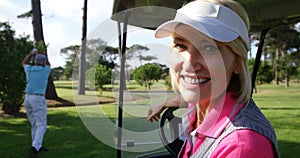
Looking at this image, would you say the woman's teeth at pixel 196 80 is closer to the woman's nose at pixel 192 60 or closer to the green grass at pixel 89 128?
the woman's nose at pixel 192 60

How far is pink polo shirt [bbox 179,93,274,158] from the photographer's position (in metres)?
0.67

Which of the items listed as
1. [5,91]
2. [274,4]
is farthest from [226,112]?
[5,91]

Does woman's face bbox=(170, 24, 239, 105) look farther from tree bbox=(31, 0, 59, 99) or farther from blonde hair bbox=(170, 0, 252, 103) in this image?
tree bbox=(31, 0, 59, 99)

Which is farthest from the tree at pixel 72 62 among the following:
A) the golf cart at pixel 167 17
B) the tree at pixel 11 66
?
the tree at pixel 11 66

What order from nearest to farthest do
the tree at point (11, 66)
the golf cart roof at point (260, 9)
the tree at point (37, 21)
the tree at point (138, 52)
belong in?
the tree at point (138, 52) < the golf cart roof at point (260, 9) < the tree at point (11, 66) < the tree at point (37, 21)

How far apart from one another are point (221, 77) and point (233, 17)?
0.14 metres

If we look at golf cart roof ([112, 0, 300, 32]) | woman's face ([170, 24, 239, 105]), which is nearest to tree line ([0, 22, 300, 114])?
woman's face ([170, 24, 239, 105])

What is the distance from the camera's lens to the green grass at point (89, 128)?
963 millimetres

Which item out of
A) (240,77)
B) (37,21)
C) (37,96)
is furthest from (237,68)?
(37,21)

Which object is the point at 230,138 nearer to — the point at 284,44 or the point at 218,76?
the point at 218,76

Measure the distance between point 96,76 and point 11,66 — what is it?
7193mm

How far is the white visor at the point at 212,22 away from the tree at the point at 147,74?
17 centimetres

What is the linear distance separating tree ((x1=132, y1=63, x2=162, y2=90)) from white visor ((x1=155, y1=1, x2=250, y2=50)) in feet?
0.57

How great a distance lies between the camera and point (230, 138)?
2.31ft
